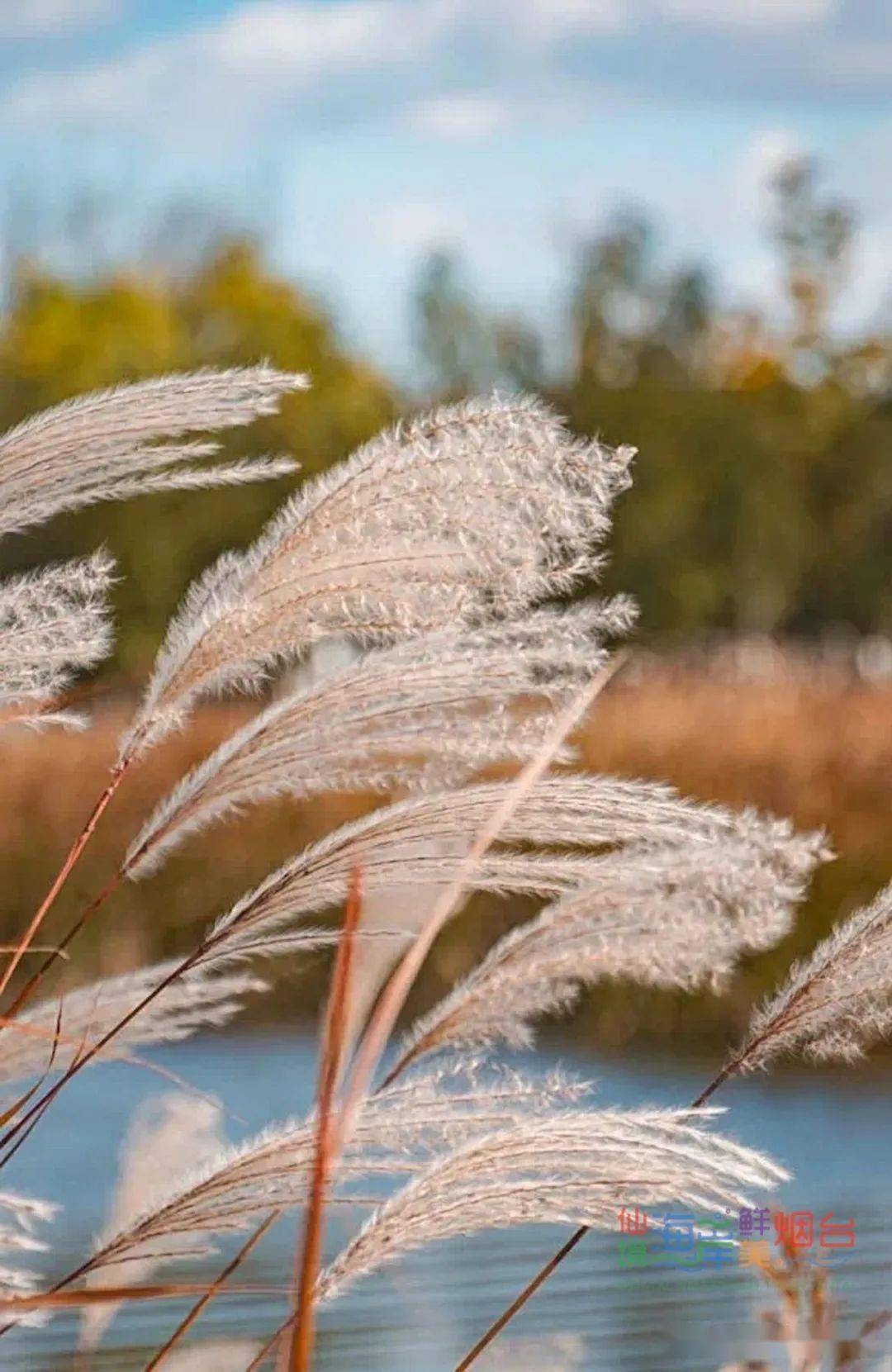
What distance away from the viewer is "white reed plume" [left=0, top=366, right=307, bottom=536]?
1472 millimetres

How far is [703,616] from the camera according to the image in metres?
31.7

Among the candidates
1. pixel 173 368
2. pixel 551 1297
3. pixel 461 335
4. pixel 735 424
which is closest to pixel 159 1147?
pixel 551 1297

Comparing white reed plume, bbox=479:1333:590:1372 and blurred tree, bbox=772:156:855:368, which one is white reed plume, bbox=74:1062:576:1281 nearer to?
white reed plume, bbox=479:1333:590:1372

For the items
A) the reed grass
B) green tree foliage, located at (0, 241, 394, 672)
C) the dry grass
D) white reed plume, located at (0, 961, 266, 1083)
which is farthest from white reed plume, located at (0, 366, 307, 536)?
green tree foliage, located at (0, 241, 394, 672)

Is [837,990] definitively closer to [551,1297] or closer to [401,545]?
[401,545]

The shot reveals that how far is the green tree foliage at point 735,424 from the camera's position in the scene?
1206 inches

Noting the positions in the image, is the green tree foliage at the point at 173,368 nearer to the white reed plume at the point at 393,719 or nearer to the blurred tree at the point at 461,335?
the blurred tree at the point at 461,335

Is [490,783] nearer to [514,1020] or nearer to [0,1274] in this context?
[514,1020]

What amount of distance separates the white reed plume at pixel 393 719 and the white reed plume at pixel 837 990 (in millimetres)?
219

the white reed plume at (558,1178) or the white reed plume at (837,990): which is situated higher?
the white reed plume at (837,990)

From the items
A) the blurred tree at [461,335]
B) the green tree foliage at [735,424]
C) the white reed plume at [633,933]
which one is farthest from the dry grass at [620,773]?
the blurred tree at [461,335]

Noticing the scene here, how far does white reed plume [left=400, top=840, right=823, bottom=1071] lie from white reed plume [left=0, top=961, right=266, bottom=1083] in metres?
0.22

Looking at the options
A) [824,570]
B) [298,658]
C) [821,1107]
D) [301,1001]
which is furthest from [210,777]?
[824,570]

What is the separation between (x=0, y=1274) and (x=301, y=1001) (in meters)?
6.55
